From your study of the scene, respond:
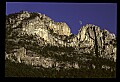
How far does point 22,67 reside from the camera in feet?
11.2

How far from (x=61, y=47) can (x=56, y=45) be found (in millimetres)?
80

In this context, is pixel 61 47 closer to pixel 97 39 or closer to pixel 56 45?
pixel 56 45

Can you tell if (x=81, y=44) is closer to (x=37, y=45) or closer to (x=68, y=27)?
(x=68, y=27)

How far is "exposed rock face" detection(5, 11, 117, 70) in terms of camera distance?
3.41 m

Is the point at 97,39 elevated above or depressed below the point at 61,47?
above

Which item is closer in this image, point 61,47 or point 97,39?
point 61,47

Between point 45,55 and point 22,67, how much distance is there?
33 centimetres

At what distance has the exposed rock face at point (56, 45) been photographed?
134 inches

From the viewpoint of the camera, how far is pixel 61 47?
3.52 metres

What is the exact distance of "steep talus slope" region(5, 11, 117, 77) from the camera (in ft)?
11.2

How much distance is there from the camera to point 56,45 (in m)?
3.56

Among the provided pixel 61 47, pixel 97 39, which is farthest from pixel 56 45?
pixel 97 39
